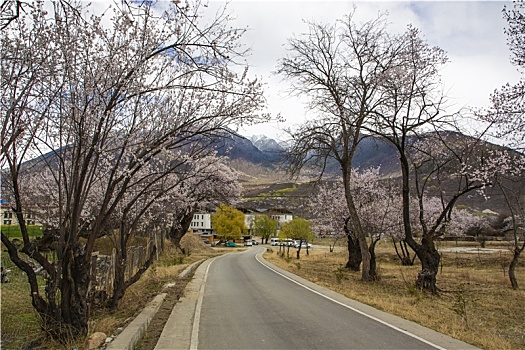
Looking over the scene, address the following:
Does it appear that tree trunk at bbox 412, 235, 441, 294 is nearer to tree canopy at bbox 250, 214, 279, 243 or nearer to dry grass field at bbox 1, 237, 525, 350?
dry grass field at bbox 1, 237, 525, 350

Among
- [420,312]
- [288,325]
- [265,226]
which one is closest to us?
[288,325]

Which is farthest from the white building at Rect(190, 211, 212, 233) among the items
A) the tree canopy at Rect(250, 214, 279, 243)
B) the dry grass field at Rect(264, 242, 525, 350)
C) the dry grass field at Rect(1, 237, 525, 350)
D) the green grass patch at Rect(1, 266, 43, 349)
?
the green grass patch at Rect(1, 266, 43, 349)

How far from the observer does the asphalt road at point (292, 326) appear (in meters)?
7.69

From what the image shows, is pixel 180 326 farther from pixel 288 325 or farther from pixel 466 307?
pixel 466 307

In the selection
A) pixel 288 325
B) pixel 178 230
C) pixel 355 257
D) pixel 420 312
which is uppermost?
pixel 178 230

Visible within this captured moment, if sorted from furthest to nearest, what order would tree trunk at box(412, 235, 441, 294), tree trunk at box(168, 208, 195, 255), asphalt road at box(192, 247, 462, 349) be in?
tree trunk at box(168, 208, 195, 255)
tree trunk at box(412, 235, 441, 294)
asphalt road at box(192, 247, 462, 349)

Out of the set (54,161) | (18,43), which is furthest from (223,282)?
(18,43)

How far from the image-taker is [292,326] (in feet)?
30.4

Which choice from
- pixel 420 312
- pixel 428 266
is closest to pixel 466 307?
pixel 428 266

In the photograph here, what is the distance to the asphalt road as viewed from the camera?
769 centimetres

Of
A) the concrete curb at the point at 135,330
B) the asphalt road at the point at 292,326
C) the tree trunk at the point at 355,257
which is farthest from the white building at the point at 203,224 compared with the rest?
the concrete curb at the point at 135,330

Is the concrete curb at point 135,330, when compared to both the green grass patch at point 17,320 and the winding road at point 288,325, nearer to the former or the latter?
the winding road at point 288,325

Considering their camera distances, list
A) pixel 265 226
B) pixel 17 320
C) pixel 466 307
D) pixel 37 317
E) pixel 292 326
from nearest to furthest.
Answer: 1. pixel 37 317
2. pixel 292 326
3. pixel 17 320
4. pixel 466 307
5. pixel 265 226

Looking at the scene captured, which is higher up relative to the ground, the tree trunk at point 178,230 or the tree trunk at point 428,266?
the tree trunk at point 178,230
